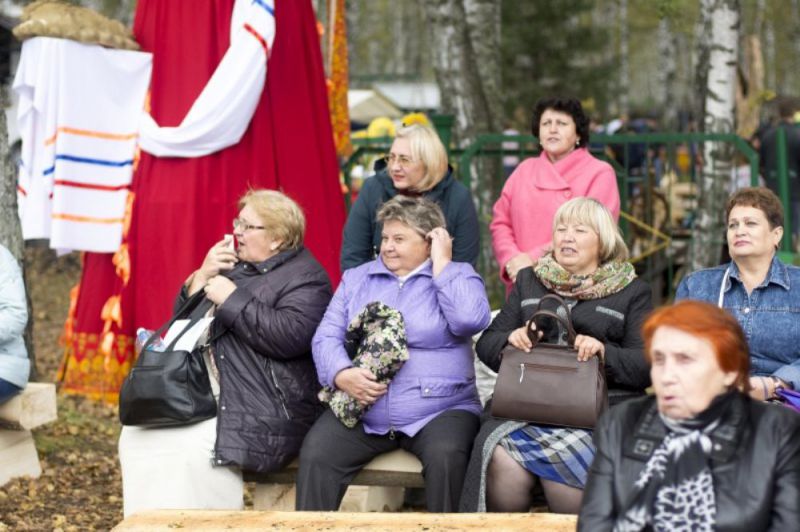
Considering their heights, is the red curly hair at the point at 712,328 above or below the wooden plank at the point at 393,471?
above

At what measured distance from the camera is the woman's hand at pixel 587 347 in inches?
177

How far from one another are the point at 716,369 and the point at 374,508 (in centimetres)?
278

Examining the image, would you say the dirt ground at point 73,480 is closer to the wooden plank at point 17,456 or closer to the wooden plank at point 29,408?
the wooden plank at point 17,456

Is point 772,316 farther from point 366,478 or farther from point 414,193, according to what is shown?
point 414,193

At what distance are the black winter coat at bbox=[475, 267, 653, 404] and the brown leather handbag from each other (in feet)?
0.36

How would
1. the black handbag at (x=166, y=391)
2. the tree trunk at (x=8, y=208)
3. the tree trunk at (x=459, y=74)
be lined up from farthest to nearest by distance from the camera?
the tree trunk at (x=459, y=74), the tree trunk at (x=8, y=208), the black handbag at (x=166, y=391)

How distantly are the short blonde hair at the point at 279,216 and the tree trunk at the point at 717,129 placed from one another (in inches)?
173

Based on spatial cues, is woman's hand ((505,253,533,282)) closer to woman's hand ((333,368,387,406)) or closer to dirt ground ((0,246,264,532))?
woman's hand ((333,368,387,406))

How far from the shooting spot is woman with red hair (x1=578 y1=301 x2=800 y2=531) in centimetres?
322

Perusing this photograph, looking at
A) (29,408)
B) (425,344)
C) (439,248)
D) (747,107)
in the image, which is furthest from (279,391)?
(747,107)

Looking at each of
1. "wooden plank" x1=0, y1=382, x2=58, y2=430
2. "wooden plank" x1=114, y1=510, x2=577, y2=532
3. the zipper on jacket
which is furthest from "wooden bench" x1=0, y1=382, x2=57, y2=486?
"wooden plank" x1=114, y1=510, x2=577, y2=532

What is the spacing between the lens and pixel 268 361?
5059 mm

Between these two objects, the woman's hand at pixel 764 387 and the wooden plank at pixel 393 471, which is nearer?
the woman's hand at pixel 764 387

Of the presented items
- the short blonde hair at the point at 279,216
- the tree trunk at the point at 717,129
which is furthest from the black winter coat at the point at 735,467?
the tree trunk at the point at 717,129
